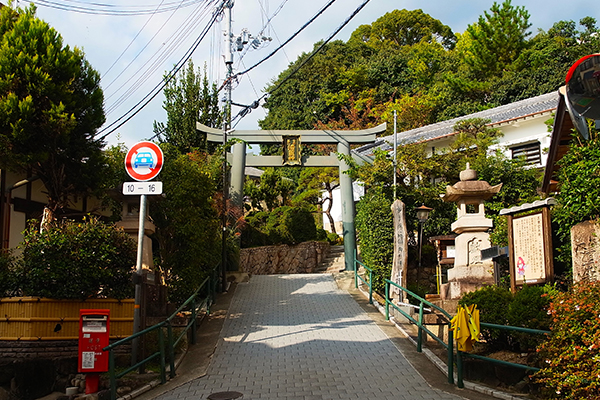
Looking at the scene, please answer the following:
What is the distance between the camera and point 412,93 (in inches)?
1501

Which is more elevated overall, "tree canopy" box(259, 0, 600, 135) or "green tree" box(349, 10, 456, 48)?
"green tree" box(349, 10, 456, 48)

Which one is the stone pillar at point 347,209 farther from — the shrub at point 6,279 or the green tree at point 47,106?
the shrub at point 6,279

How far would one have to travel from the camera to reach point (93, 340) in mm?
7871

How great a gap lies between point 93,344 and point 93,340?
6cm

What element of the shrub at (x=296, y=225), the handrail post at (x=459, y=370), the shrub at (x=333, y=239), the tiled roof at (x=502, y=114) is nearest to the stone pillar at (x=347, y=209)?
the tiled roof at (x=502, y=114)

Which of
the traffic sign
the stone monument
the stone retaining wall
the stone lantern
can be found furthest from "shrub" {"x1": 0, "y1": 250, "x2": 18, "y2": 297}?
the stone retaining wall

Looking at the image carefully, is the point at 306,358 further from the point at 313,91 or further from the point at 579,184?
the point at 313,91

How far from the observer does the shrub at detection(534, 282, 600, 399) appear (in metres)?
5.64

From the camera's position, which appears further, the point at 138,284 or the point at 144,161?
the point at 138,284

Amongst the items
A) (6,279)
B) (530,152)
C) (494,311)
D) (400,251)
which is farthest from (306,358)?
(530,152)

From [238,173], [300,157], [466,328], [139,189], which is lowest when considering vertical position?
[466,328]

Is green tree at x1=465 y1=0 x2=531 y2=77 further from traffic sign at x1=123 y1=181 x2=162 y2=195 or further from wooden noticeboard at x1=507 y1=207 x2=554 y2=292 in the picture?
traffic sign at x1=123 y1=181 x2=162 y2=195

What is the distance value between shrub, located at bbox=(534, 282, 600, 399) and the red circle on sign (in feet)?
19.8

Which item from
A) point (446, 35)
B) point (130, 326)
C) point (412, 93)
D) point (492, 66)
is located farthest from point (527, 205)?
point (446, 35)
